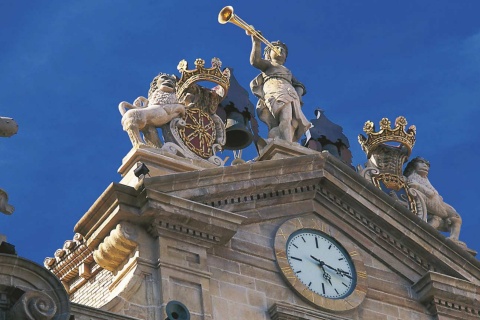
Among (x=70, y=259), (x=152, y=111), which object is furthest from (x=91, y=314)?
(x=152, y=111)

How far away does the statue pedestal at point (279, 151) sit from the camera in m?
46.2

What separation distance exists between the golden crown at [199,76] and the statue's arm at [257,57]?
5.55 ft

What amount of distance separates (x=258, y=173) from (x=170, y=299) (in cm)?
420

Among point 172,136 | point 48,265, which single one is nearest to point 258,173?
point 172,136

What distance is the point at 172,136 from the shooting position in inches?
1778

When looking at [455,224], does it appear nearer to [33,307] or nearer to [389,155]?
[389,155]

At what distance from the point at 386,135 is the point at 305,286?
7.59 meters

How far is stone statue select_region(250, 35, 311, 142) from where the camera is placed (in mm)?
47406

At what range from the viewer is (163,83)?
45.7 m

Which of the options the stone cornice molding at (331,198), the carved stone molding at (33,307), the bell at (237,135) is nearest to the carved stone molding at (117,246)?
the stone cornice molding at (331,198)

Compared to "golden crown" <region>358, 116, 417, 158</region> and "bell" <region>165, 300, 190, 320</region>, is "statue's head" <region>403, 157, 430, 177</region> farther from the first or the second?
"bell" <region>165, 300, 190, 320</region>

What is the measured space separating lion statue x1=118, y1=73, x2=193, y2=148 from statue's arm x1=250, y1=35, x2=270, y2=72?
9.61 feet

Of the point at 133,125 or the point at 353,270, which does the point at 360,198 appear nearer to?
the point at 353,270

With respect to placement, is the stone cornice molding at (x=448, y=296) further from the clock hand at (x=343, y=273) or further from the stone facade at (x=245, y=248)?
the clock hand at (x=343, y=273)
